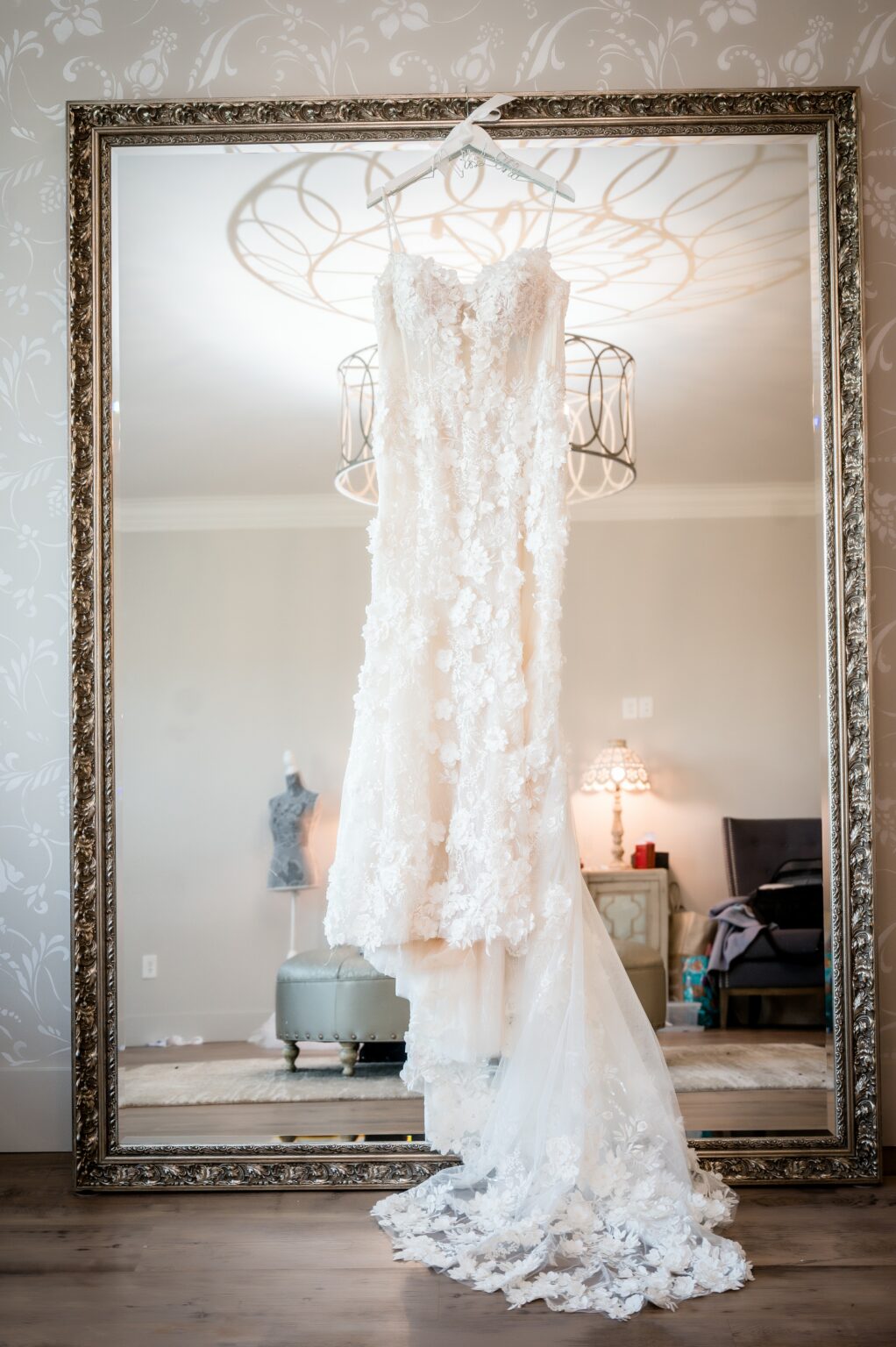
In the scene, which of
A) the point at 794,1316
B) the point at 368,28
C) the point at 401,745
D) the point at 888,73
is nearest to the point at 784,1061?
the point at 794,1316

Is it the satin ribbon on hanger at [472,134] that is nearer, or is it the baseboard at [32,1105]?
the satin ribbon on hanger at [472,134]

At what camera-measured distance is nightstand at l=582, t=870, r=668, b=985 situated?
90.7 inches

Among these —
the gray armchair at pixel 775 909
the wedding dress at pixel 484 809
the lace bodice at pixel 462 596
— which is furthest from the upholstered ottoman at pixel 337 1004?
the gray armchair at pixel 775 909

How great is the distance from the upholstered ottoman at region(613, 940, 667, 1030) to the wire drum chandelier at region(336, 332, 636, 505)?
3.23 feet

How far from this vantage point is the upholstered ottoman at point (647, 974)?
230 cm

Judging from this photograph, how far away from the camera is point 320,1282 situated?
187 centimetres

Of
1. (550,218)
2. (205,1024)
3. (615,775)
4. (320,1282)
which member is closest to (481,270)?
(550,218)

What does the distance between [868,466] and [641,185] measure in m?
0.81

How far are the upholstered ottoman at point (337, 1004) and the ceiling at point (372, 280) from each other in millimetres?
1040

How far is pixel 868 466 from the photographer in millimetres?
2412

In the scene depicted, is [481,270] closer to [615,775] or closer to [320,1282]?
[615,775]

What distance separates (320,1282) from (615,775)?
1121mm

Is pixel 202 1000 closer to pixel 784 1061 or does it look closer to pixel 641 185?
pixel 784 1061

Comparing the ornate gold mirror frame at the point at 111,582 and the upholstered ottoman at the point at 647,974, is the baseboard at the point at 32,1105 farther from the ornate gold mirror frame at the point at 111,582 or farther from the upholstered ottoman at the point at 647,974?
the upholstered ottoman at the point at 647,974
